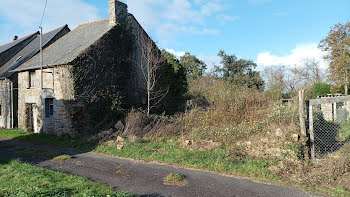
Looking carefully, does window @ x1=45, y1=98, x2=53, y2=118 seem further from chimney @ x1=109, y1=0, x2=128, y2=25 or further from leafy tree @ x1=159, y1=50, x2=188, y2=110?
leafy tree @ x1=159, y1=50, x2=188, y2=110

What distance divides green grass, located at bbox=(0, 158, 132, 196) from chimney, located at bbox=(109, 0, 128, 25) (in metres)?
10.9

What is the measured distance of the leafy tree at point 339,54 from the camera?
21922 millimetres

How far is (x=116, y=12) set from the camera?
14.9 meters

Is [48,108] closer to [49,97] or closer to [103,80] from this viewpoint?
[49,97]

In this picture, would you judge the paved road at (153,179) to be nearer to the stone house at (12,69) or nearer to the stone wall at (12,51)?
the stone house at (12,69)

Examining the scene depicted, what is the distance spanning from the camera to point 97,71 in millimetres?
13789

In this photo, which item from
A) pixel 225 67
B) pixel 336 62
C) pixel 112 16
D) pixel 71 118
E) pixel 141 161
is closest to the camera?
pixel 141 161

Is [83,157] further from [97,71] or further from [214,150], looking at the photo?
[97,71]

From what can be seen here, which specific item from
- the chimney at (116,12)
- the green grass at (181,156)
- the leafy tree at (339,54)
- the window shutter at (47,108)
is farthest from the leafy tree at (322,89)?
the window shutter at (47,108)

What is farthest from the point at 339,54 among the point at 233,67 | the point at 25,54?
the point at 25,54

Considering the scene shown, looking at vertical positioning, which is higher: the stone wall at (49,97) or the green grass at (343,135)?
the stone wall at (49,97)

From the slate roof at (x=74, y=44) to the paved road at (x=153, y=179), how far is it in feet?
23.8

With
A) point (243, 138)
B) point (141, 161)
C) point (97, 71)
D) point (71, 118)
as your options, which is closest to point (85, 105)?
point (71, 118)

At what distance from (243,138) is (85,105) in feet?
30.1
